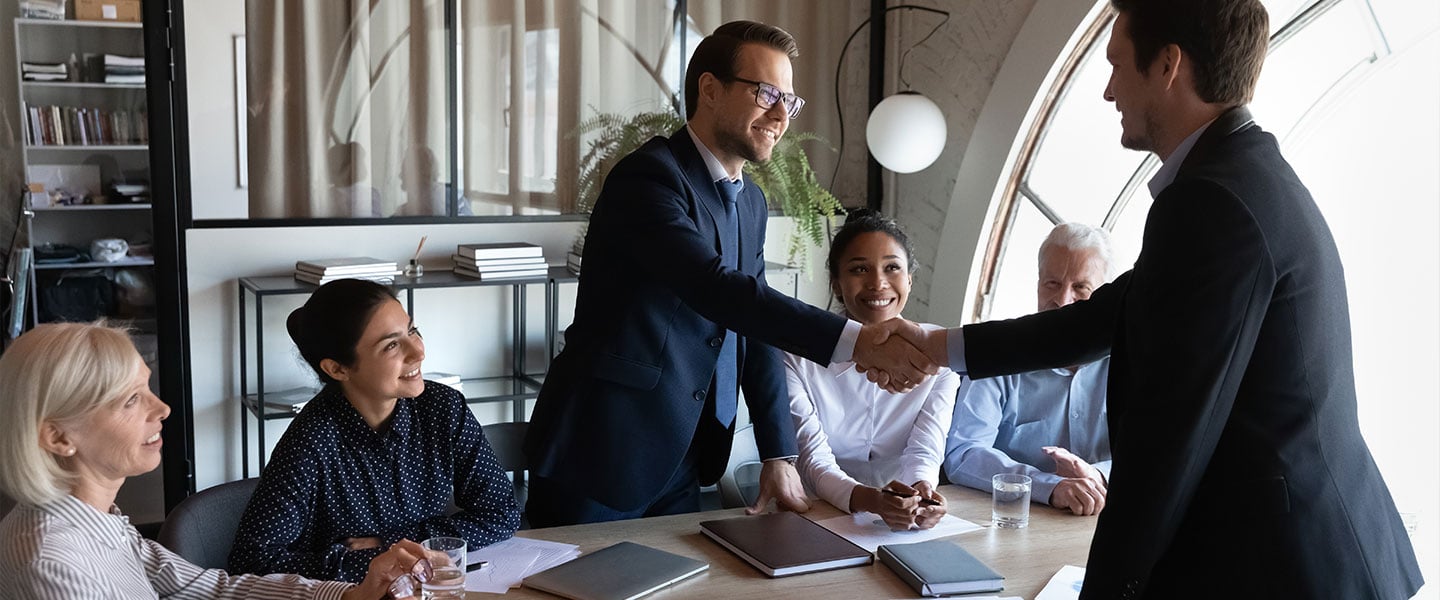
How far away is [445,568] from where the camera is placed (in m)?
1.75

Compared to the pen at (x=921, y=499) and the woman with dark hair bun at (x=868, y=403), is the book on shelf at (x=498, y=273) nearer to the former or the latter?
the woman with dark hair bun at (x=868, y=403)

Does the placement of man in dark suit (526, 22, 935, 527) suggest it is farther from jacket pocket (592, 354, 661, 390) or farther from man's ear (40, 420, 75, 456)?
man's ear (40, 420, 75, 456)

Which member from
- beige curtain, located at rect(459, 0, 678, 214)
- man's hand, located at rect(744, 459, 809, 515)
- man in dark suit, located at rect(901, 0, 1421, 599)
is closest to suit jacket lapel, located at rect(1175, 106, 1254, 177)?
man in dark suit, located at rect(901, 0, 1421, 599)

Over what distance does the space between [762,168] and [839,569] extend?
2.73m

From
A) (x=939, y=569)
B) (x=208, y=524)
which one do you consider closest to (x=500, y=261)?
(x=208, y=524)

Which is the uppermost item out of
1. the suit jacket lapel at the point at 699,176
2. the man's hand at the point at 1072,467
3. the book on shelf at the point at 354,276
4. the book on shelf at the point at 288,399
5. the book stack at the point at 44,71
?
the book stack at the point at 44,71

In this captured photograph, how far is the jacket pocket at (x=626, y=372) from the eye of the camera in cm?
226

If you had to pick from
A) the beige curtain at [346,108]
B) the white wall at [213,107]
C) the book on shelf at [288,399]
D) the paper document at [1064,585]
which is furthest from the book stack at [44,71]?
the paper document at [1064,585]

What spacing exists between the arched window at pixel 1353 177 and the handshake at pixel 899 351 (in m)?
0.75

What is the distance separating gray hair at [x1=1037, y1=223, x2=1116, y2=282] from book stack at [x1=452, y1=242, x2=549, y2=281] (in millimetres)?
2066

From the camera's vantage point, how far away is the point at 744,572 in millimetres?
1936

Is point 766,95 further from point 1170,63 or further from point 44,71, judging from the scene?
point 44,71

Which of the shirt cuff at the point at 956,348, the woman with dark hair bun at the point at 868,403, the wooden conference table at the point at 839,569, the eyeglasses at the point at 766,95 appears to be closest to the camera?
the wooden conference table at the point at 839,569

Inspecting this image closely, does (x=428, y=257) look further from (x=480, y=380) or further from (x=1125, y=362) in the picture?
(x=1125, y=362)
